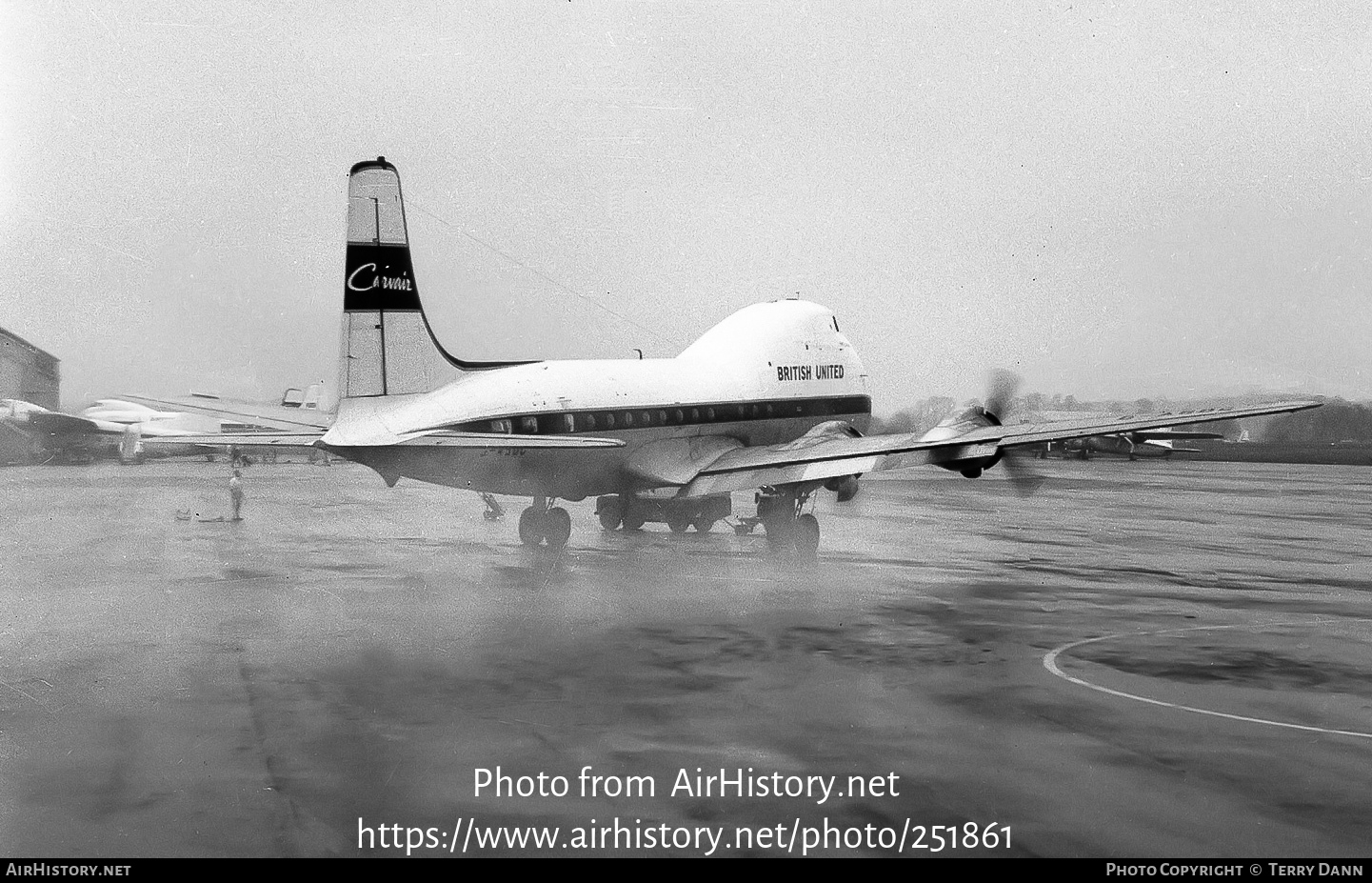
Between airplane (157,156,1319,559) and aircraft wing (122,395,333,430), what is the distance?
1.11 meters

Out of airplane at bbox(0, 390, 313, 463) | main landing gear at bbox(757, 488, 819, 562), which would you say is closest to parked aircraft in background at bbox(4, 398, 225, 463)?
airplane at bbox(0, 390, 313, 463)

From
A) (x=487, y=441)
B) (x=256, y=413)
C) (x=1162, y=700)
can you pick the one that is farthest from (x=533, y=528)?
(x=1162, y=700)

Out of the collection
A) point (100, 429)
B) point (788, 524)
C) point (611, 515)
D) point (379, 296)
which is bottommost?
point (788, 524)

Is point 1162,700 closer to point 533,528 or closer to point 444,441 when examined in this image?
point 444,441

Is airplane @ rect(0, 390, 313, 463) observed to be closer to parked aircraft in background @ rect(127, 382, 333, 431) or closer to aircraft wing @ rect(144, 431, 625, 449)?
parked aircraft in background @ rect(127, 382, 333, 431)

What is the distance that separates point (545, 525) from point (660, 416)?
4.35 m

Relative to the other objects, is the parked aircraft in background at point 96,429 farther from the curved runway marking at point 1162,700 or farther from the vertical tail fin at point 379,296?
the curved runway marking at point 1162,700

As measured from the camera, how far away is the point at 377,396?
1069 inches

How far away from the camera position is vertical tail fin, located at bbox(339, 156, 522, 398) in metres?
26.6

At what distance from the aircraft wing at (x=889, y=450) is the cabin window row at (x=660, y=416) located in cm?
151

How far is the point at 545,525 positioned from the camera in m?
32.6

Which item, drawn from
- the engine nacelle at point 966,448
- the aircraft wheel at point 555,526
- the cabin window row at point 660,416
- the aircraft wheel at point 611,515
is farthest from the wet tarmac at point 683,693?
the cabin window row at point 660,416

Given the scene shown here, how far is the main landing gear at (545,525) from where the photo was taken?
107ft
